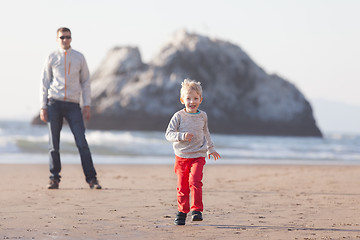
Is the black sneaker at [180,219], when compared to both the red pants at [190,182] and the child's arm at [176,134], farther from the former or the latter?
the child's arm at [176,134]

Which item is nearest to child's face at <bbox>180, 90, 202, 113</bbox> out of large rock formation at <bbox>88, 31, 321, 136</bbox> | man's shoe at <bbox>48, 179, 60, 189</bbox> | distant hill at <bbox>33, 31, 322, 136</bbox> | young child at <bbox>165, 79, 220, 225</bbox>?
young child at <bbox>165, 79, 220, 225</bbox>

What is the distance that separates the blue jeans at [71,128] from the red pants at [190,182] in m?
2.46

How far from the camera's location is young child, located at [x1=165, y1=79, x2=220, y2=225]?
4.71 meters

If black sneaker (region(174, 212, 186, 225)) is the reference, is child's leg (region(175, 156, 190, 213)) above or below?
above

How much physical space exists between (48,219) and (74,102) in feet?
8.51

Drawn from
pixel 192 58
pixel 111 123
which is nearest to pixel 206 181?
pixel 111 123

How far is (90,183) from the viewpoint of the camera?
703 centimetres

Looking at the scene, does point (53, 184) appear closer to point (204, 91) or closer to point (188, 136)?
point (188, 136)

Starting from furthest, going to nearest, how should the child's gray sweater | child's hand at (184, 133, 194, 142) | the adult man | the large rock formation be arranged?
the large rock formation
the adult man
the child's gray sweater
child's hand at (184, 133, 194, 142)

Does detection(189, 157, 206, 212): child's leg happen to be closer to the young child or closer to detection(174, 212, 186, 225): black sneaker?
the young child

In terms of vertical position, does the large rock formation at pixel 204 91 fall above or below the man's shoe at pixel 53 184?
above

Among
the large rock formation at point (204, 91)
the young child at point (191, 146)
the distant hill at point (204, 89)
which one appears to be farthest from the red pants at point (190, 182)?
the large rock formation at point (204, 91)

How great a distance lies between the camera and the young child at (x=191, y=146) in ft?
15.4

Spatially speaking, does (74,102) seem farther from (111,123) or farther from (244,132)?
(244,132)
